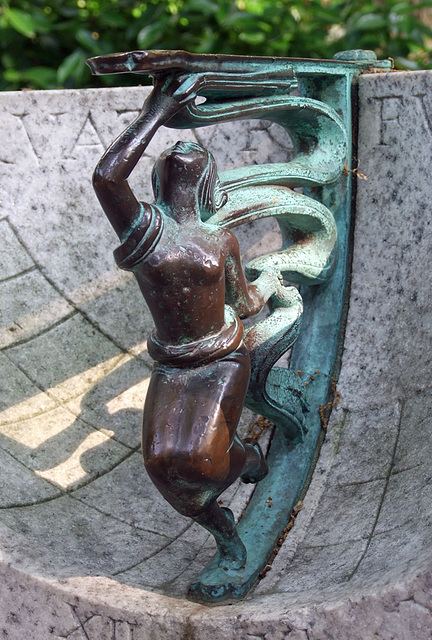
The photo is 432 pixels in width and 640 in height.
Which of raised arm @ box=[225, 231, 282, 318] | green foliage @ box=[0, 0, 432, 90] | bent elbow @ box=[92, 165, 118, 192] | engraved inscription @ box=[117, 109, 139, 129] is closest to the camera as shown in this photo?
bent elbow @ box=[92, 165, 118, 192]

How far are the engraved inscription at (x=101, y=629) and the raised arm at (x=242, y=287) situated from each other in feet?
1.88

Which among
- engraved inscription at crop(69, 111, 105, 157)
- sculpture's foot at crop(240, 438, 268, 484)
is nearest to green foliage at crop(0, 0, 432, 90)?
engraved inscription at crop(69, 111, 105, 157)

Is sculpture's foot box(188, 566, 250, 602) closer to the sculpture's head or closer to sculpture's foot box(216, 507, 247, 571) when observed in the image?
sculpture's foot box(216, 507, 247, 571)

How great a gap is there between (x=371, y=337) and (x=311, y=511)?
39cm

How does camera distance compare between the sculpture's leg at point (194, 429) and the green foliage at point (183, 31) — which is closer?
the sculpture's leg at point (194, 429)

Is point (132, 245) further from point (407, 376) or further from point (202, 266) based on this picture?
point (407, 376)

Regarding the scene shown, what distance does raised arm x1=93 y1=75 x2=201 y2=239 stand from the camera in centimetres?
115

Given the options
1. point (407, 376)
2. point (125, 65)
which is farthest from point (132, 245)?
point (407, 376)

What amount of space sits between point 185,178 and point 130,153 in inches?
4.2

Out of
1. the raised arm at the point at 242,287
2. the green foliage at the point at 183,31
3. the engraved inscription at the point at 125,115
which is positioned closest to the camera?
the raised arm at the point at 242,287

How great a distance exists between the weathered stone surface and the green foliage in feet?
3.24

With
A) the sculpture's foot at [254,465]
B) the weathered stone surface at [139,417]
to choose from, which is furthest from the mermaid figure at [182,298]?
the weathered stone surface at [139,417]

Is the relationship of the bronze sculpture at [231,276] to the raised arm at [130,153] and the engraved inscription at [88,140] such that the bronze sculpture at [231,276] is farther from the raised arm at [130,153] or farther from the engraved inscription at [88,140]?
the engraved inscription at [88,140]

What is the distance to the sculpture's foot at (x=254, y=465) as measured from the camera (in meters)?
1.44
